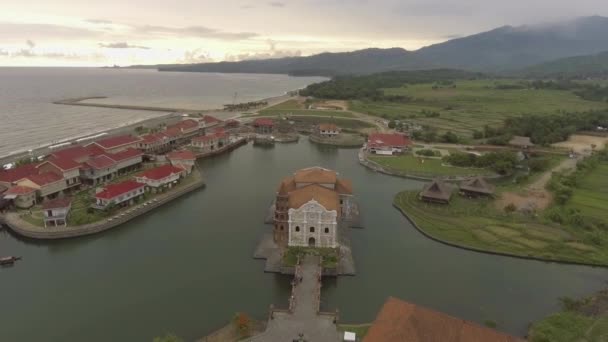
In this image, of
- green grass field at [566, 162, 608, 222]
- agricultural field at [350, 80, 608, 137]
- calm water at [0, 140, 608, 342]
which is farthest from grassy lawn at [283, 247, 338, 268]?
agricultural field at [350, 80, 608, 137]

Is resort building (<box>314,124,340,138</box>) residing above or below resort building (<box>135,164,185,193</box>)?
above

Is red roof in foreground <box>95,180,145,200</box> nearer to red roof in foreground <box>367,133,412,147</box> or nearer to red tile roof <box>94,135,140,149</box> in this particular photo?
Answer: red tile roof <box>94,135,140,149</box>

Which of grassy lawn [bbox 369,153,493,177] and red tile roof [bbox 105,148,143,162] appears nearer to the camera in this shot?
red tile roof [bbox 105,148,143,162]

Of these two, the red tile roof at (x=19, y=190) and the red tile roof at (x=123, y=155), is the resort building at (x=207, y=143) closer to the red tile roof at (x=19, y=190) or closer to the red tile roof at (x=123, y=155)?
the red tile roof at (x=123, y=155)

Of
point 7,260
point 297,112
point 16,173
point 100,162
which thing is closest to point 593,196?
point 100,162

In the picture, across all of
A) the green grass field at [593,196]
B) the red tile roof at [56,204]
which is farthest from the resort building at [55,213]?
the green grass field at [593,196]

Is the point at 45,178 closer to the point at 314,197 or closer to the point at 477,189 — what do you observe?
the point at 314,197
